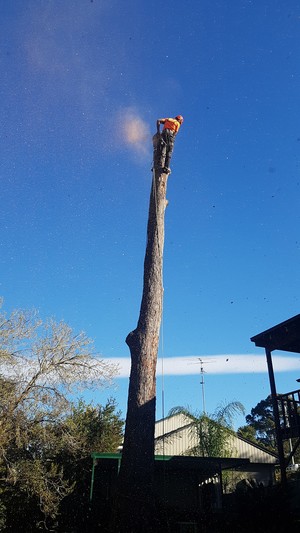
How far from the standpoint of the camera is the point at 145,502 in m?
7.73

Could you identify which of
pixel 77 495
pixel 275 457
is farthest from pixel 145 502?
pixel 275 457

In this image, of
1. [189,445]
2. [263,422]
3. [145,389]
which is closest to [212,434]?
[189,445]

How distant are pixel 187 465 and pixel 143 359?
869 cm

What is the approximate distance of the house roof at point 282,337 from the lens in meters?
12.7

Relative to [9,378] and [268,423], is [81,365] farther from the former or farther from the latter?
[268,423]

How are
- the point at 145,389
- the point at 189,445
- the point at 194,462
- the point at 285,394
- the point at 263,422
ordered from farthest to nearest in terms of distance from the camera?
the point at 263,422 < the point at 189,445 < the point at 194,462 < the point at 285,394 < the point at 145,389

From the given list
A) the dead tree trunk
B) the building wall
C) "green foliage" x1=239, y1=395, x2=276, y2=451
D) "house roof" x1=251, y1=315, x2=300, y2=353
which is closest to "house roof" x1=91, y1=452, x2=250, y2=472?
"house roof" x1=251, y1=315, x2=300, y2=353

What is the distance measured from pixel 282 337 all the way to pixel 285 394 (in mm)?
1704

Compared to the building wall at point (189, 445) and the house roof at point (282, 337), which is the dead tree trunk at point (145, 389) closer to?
the house roof at point (282, 337)

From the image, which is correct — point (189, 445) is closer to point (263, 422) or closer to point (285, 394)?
point (285, 394)

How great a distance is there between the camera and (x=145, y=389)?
8766mm

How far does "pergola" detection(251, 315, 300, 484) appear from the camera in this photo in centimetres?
1214

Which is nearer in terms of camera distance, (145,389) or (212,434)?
(145,389)

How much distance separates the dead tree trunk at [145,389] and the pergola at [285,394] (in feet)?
15.6
